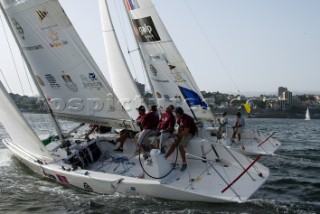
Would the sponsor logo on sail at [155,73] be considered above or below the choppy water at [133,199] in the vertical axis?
above

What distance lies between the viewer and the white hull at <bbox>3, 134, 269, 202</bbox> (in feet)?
24.8

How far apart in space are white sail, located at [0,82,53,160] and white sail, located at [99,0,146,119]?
246 inches

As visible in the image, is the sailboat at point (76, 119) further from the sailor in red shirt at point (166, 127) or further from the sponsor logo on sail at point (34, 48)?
the sailor in red shirt at point (166, 127)

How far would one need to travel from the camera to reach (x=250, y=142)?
49.3ft

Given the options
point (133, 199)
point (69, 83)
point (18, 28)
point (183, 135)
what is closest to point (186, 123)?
point (183, 135)

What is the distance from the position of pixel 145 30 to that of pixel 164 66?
169 centimetres

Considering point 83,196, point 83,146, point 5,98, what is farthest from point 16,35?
point 83,196

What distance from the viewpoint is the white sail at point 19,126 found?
912cm

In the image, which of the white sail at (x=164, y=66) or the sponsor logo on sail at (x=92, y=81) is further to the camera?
the white sail at (x=164, y=66)

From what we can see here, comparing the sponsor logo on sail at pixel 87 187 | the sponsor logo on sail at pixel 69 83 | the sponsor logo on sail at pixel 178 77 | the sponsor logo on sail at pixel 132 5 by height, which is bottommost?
the sponsor logo on sail at pixel 87 187

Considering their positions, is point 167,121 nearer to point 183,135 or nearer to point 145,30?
point 183,135

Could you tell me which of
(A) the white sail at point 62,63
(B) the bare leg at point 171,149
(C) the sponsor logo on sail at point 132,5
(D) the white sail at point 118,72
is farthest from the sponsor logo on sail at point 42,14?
(D) the white sail at point 118,72

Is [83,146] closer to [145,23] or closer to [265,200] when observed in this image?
[265,200]

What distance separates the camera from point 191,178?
835 cm
